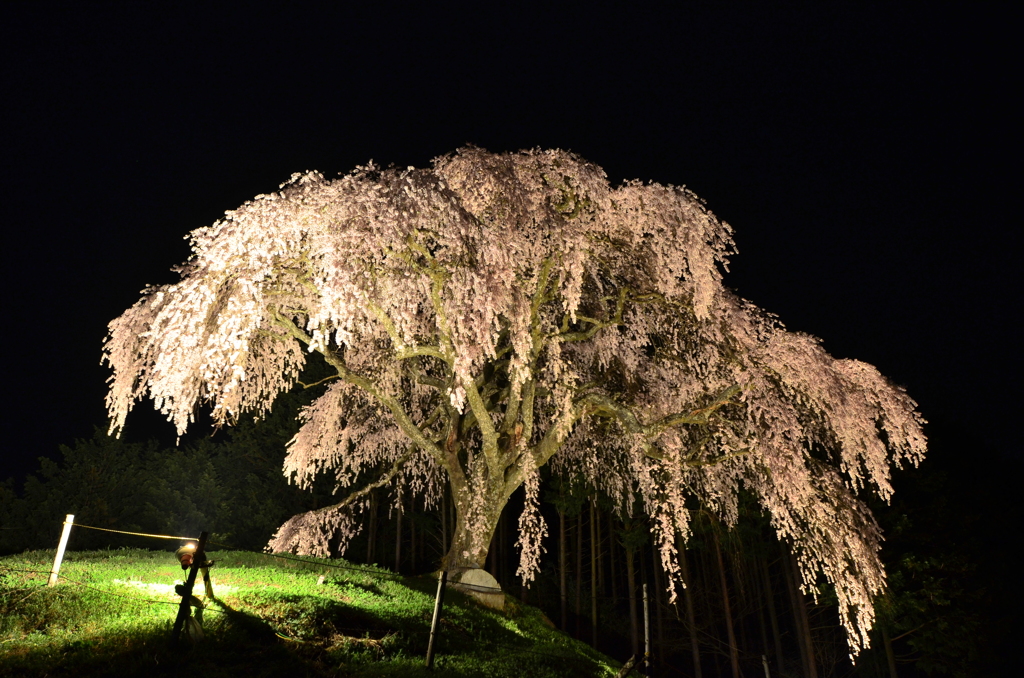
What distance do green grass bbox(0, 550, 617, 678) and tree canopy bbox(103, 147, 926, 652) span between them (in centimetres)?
188

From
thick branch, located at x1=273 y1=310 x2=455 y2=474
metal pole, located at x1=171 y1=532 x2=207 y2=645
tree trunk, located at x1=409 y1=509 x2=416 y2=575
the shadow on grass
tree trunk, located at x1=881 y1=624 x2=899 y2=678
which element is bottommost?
tree trunk, located at x1=881 y1=624 x2=899 y2=678

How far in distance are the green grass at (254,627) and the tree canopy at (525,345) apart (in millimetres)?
1882

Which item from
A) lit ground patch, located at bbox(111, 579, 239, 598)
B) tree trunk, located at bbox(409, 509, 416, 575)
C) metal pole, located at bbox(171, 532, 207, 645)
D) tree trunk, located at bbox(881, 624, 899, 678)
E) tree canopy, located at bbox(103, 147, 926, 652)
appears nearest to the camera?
metal pole, located at bbox(171, 532, 207, 645)

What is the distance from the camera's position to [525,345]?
28.7 ft

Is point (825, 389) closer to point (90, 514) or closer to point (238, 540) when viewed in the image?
point (238, 540)

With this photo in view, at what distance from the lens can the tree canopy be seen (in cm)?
814

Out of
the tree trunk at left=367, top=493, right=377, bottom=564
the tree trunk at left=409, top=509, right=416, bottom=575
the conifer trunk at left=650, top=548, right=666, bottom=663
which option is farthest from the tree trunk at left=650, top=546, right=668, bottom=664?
the tree trunk at left=367, top=493, right=377, bottom=564

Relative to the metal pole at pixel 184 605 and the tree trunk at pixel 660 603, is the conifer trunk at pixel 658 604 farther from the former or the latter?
the metal pole at pixel 184 605

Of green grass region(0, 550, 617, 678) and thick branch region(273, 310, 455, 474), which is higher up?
thick branch region(273, 310, 455, 474)

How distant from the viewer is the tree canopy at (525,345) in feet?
26.7

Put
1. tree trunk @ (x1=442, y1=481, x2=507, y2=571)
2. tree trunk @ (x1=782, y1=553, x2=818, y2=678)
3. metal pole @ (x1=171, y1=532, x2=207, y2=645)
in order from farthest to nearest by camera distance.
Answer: tree trunk @ (x1=782, y1=553, x2=818, y2=678) → tree trunk @ (x1=442, y1=481, x2=507, y2=571) → metal pole @ (x1=171, y1=532, x2=207, y2=645)

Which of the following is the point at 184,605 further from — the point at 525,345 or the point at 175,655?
the point at 525,345

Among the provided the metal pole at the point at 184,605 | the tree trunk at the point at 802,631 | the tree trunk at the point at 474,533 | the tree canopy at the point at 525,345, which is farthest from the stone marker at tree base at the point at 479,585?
the tree trunk at the point at 802,631

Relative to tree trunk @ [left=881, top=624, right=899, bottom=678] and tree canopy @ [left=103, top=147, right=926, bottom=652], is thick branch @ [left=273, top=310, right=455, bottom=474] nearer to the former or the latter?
tree canopy @ [left=103, top=147, right=926, bottom=652]
